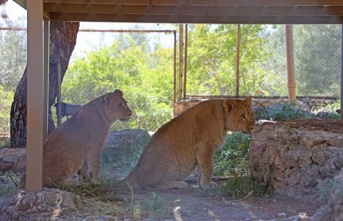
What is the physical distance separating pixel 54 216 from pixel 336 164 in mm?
3097

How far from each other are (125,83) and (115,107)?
993 cm

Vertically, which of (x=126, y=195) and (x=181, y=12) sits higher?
(x=181, y=12)

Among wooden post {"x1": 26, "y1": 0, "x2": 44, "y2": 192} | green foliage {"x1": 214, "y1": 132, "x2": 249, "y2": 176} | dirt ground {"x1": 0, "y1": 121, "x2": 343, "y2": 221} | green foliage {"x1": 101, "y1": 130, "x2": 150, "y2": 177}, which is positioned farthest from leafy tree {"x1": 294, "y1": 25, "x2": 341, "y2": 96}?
wooden post {"x1": 26, "y1": 0, "x2": 44, "y2": 192}

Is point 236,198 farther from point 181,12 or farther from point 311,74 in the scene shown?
point 311,74

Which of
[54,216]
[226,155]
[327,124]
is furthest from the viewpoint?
[226,155]

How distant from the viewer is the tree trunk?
35.0 ft

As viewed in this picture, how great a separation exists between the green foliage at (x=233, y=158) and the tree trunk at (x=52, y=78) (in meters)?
3.13

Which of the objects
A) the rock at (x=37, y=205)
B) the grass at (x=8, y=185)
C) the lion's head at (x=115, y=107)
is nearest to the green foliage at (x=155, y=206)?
the rock at (x=37, y=205)

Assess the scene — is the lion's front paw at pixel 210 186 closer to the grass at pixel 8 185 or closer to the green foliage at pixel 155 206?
the green foliage at pixel 155 206

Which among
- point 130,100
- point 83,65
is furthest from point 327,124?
point 83,65

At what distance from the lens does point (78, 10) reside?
325 inches

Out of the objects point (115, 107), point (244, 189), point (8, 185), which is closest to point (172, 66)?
point (115, 107)

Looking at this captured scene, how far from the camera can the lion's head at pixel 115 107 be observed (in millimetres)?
8930

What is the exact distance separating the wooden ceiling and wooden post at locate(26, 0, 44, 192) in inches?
36.1
